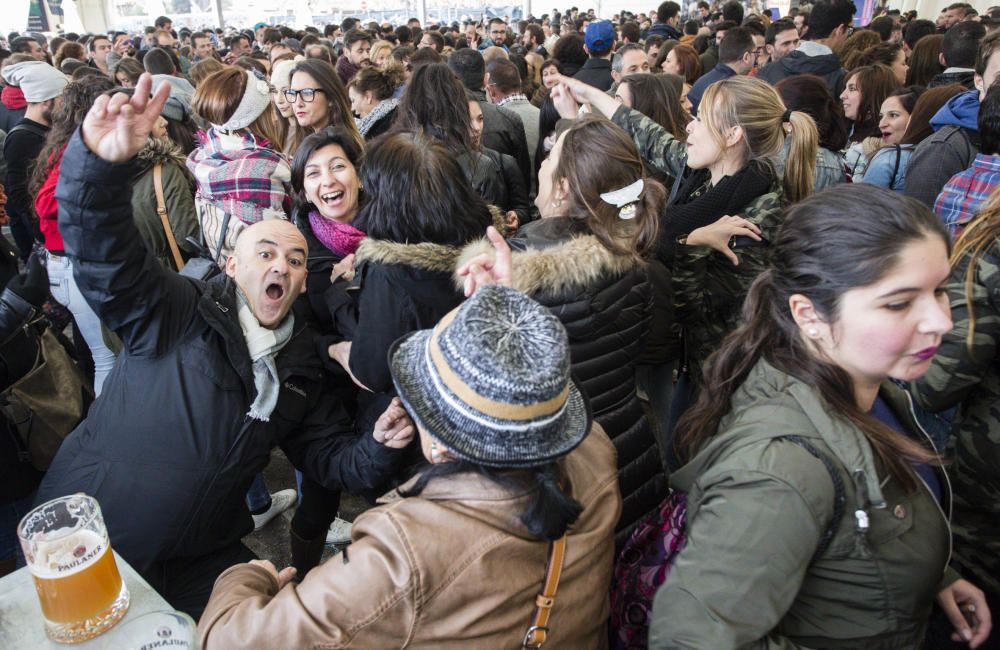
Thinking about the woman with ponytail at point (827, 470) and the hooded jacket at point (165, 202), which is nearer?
the woman with ponytail at point (827, 470)

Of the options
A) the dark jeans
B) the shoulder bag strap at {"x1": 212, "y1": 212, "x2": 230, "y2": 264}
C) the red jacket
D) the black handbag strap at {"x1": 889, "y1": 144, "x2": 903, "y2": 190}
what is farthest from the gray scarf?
the black handbag strap at {"x1": 889, "y1": 144, "x2": 903, "y2": 190}

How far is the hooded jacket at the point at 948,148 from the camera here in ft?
10.8

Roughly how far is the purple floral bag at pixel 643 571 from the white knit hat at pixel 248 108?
2.88 metres

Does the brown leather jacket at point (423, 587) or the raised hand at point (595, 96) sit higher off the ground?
the raised hand at point (595, 96)

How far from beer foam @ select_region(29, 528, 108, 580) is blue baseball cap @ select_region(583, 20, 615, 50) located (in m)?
5.77

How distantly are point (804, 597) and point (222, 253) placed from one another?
2.54 m

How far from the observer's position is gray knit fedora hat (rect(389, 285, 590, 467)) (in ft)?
3.76

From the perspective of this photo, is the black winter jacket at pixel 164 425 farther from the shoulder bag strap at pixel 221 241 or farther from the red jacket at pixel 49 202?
the red jacket at pixel 49 202

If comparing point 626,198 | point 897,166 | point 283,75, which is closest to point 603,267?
point 626,198

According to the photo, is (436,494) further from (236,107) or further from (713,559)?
(236,107)

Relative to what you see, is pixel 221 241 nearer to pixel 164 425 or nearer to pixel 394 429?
pixel 164 425

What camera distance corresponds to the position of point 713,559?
50.7 inches

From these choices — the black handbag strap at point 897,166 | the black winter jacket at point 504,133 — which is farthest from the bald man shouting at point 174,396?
the black handbag strap at point 897,166

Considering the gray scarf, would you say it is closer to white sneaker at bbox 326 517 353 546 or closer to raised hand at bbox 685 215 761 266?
white sneaker at bbox 326 517 353 546
